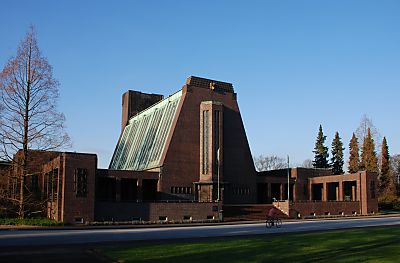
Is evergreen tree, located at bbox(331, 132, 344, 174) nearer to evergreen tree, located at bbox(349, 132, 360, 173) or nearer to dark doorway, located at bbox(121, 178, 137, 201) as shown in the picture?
evergreen tree, located at bbox(349, 132, 360, 173)

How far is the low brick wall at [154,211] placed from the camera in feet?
148

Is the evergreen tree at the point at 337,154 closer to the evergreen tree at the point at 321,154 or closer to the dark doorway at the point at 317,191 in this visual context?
the evergreen tree at the point at 321,154

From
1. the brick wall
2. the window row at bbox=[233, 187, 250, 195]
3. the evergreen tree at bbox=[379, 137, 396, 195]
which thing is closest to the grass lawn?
the brick wall

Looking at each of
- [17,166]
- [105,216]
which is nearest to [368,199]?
[105,216]

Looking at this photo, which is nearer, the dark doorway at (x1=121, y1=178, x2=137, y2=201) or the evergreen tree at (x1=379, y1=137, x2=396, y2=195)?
the dark doorway at (x1=121, y1=178, x2=137, y2=201)

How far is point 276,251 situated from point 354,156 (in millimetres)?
72629

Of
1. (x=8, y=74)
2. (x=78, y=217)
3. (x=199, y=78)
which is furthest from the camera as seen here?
(x=199, y=78)

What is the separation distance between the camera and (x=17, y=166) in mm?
38625

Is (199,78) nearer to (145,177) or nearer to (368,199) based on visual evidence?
(145,177)

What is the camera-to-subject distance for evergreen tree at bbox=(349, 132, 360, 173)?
84.6 metres

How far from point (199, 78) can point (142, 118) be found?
17575 mm

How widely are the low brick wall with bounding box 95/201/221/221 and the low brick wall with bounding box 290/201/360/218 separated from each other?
35.7 feet

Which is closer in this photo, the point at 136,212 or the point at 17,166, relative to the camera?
the point at 17,166

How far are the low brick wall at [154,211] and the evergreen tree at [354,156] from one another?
4287 centimetres
